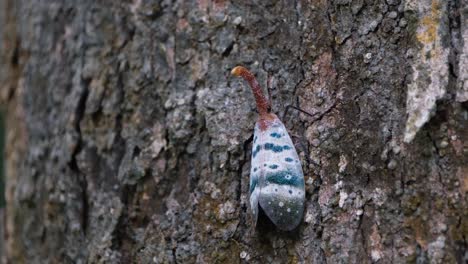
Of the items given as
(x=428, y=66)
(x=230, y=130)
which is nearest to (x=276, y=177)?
(x=230, y=130)

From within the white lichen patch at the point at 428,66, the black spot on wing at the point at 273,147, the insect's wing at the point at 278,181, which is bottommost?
the insect's wing at the point at 278,181

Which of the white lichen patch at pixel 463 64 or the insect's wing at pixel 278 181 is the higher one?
the white lichen patch at pixel 463 64

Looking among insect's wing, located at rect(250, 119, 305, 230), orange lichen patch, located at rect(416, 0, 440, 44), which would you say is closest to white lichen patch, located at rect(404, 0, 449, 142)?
orange lichen patch, located at rect(416, 0, 440, 44)

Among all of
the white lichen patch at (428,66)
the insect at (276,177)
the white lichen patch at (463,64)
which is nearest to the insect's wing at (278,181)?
the insect at (276,177)

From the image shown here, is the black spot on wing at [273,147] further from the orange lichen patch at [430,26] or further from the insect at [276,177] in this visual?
the orange lichen patch at [430,26]

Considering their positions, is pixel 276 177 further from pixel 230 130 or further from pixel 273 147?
pixel 230 130

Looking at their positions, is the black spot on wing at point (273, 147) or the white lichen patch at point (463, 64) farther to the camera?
the black spot on wing at point (273, 147)

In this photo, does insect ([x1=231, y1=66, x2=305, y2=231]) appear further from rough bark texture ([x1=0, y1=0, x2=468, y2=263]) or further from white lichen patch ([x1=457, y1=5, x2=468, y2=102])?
white lichen patch ([x1=457, y1=5, x2=468, y2=102])
